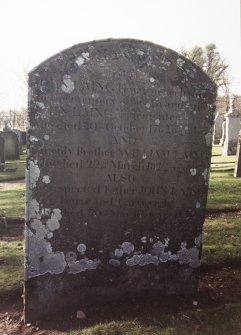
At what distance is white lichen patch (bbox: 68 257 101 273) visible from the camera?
4.24 metres

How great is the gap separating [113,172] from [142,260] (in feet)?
3.66

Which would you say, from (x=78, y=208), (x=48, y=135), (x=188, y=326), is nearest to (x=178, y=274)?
(x=188, y=326)

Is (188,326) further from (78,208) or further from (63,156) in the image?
(63,156)

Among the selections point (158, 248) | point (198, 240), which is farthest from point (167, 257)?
point (198, 240)

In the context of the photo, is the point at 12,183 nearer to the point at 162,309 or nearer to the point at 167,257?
the point at 167,257

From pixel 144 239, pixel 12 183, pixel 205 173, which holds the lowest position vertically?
pixel 12 183

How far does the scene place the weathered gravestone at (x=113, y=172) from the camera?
3.98 metres

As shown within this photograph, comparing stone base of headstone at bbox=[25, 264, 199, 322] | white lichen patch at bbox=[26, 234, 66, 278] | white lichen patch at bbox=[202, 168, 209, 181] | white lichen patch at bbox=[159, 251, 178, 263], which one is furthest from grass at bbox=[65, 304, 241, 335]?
white lichen patch at bbox=[202, 168, 209, 181]

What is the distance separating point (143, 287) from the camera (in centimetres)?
443

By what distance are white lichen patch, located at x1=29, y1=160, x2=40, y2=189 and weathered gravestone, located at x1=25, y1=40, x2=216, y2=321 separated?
1 centimetres

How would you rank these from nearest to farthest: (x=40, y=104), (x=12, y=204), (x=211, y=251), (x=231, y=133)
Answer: (x=40, y=104) → (x=211, y=251) → (x=12, y=204) → (x=231, y=133)

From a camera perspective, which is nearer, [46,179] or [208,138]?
[46,179]

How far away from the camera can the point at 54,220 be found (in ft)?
13.6

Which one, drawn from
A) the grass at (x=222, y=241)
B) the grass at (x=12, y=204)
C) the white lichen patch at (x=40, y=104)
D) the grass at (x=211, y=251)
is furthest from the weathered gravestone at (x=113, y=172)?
the grass at (x=12, y=204)
